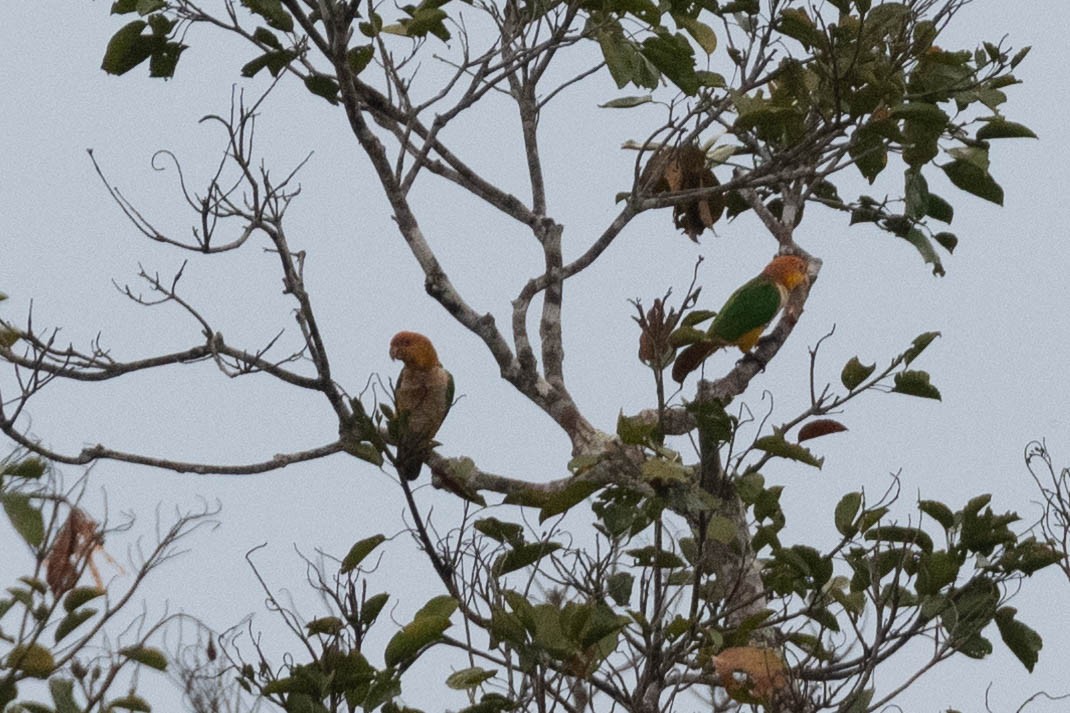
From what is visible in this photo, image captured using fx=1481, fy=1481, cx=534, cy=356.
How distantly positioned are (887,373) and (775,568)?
2.10 ft

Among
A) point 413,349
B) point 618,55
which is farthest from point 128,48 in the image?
point 413,349

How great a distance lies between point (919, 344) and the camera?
4.18 m

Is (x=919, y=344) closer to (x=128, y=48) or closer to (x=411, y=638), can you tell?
(x=411, y=638)

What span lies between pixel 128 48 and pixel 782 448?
7.58 ft

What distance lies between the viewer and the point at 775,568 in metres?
4.22

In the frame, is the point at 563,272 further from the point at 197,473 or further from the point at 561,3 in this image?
the point at 197,473

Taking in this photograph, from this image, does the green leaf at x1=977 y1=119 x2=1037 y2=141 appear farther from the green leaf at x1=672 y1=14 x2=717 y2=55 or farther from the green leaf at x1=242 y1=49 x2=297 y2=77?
the green leaf at x1=242 y1=49 x2=297 y2=77

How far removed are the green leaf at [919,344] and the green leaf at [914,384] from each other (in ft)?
0.16

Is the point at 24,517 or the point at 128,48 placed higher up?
the point at 128,48

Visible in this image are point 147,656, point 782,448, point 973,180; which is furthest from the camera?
point 973,180

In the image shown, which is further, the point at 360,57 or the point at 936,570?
the point at 360,57

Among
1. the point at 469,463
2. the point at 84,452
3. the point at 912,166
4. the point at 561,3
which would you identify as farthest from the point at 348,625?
the point at 912,166

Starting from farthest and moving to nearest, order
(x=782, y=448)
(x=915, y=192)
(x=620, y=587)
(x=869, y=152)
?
1. (x=915, y=192)
2. (x=869, y=152)
3. (x=620, y=587)
4. (x=782, y=448)

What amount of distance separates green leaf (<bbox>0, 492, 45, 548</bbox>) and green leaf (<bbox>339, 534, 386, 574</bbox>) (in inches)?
30.4
